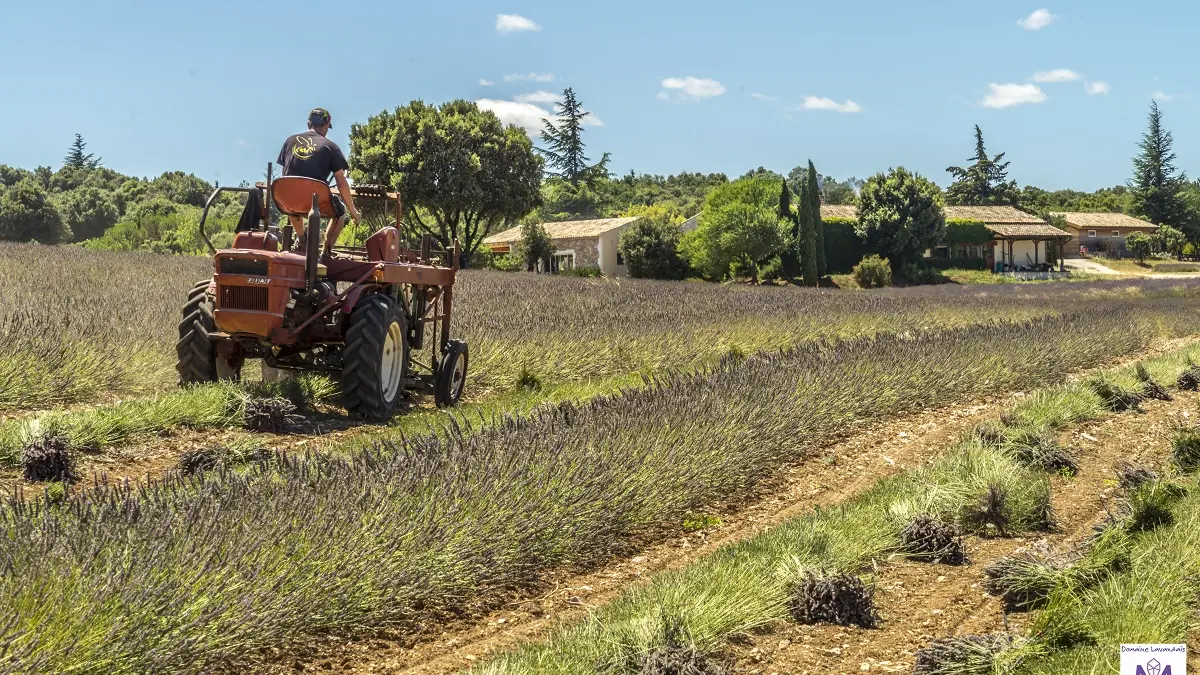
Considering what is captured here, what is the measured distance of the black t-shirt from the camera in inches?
327

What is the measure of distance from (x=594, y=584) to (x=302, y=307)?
430 centimetres

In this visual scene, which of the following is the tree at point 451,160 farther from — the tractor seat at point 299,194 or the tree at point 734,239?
the tractor seat at point 299,194

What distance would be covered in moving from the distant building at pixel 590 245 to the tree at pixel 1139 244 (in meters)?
36.0

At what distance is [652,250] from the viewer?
176 feet

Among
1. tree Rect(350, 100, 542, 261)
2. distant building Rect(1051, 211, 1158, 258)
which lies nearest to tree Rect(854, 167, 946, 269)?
tree Rect(350, 100, 542, 261)

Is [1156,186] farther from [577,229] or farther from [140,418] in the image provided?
[140,418]

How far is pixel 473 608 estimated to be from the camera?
4.80 m

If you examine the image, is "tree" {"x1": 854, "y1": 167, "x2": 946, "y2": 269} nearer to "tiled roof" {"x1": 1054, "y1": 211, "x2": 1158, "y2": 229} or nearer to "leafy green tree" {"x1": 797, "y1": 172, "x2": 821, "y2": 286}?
"leafy green tree" {"x1": 797, "y1": 172, "x2": 821, "y2": 286}

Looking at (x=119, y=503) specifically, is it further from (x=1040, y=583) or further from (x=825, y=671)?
(x=1040, y=583)

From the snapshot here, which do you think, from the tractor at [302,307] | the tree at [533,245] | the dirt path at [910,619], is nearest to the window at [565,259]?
the tree at [533,245]

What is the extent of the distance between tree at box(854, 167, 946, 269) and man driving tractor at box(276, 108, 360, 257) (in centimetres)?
5087

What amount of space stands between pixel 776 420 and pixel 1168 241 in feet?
268

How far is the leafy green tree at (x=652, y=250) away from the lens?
53719 millimetres

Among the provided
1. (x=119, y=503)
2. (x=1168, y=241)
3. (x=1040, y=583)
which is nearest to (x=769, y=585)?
(x=1040, y=583)
